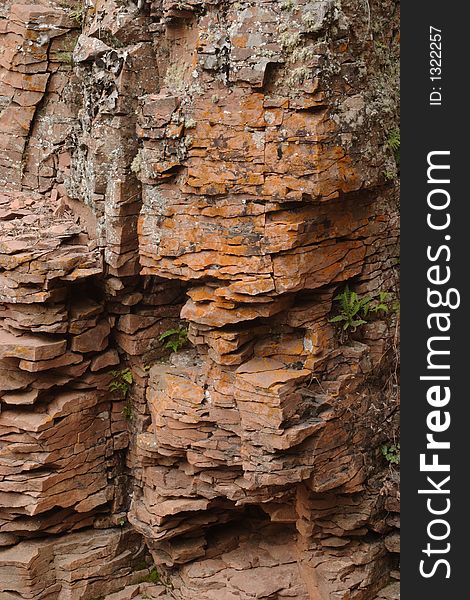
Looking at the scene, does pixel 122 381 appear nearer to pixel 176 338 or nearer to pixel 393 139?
pixel 176 338

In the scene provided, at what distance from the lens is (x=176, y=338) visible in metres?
15.2

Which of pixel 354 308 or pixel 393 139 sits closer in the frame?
pixel 393 139

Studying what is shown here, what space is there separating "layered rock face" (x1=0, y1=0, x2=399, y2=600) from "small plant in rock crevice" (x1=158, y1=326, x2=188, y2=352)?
5 centimetres

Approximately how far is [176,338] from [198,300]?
6.37 feet

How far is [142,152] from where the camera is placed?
13.4 m

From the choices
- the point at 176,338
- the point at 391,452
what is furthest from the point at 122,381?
the point at 391,452

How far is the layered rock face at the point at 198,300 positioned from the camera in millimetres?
12594

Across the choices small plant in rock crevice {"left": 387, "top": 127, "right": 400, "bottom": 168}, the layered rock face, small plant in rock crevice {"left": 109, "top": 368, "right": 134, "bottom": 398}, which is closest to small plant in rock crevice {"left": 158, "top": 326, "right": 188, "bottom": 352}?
the layered rock face

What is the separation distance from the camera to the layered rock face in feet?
41.3

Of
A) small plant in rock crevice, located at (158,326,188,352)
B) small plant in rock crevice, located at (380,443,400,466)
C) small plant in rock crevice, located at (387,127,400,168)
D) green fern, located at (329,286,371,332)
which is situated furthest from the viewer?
small plant in rock crevice, located at (158,326,188,352)

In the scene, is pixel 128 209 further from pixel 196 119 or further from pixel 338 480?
pixel 338 480

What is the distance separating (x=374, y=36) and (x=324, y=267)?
324 centimetres

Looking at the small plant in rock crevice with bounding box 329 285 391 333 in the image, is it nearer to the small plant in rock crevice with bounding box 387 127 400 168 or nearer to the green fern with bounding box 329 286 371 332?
the green fern with bounding box 329 286 371 332

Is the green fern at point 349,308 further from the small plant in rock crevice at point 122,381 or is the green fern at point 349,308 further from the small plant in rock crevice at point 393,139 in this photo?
the small plant in rock crevice at point 122,381
